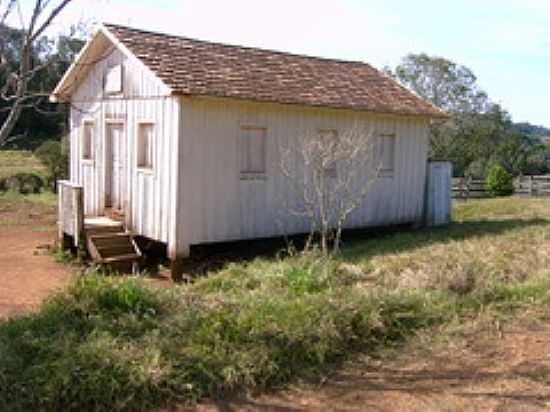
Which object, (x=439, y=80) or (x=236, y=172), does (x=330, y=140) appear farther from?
(x=439, y=80)

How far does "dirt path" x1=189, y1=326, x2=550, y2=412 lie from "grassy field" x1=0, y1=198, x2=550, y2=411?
0.90 feet

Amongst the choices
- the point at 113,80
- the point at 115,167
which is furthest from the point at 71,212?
the point at 113,80

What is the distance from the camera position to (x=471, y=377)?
5.16 meters

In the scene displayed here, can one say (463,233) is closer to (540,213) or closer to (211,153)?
(540,213)

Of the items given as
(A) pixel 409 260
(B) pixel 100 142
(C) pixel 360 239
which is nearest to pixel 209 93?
(B) pixel 100 142

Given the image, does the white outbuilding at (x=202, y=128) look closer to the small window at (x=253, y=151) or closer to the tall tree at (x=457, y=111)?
the small window at (x=253, y=151)

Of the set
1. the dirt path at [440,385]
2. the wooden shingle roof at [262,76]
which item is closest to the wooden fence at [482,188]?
the wooden shingle roof at [262,76]

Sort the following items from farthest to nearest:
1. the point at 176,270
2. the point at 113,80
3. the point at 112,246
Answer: the point at 113,80 < the point at 112,246 < the point at 176,270

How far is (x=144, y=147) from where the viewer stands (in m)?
12.3

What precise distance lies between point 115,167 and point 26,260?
8.78 feet

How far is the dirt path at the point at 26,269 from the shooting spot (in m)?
9.37

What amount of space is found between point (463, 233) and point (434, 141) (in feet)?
70.1

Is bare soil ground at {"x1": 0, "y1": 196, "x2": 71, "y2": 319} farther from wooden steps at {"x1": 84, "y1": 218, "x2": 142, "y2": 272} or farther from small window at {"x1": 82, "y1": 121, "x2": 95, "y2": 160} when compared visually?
small window at {"x1": 82, "y1": 121, "x2": 95, "y2": 160}

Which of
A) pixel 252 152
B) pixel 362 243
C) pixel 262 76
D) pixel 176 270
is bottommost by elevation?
pixel 176 270
